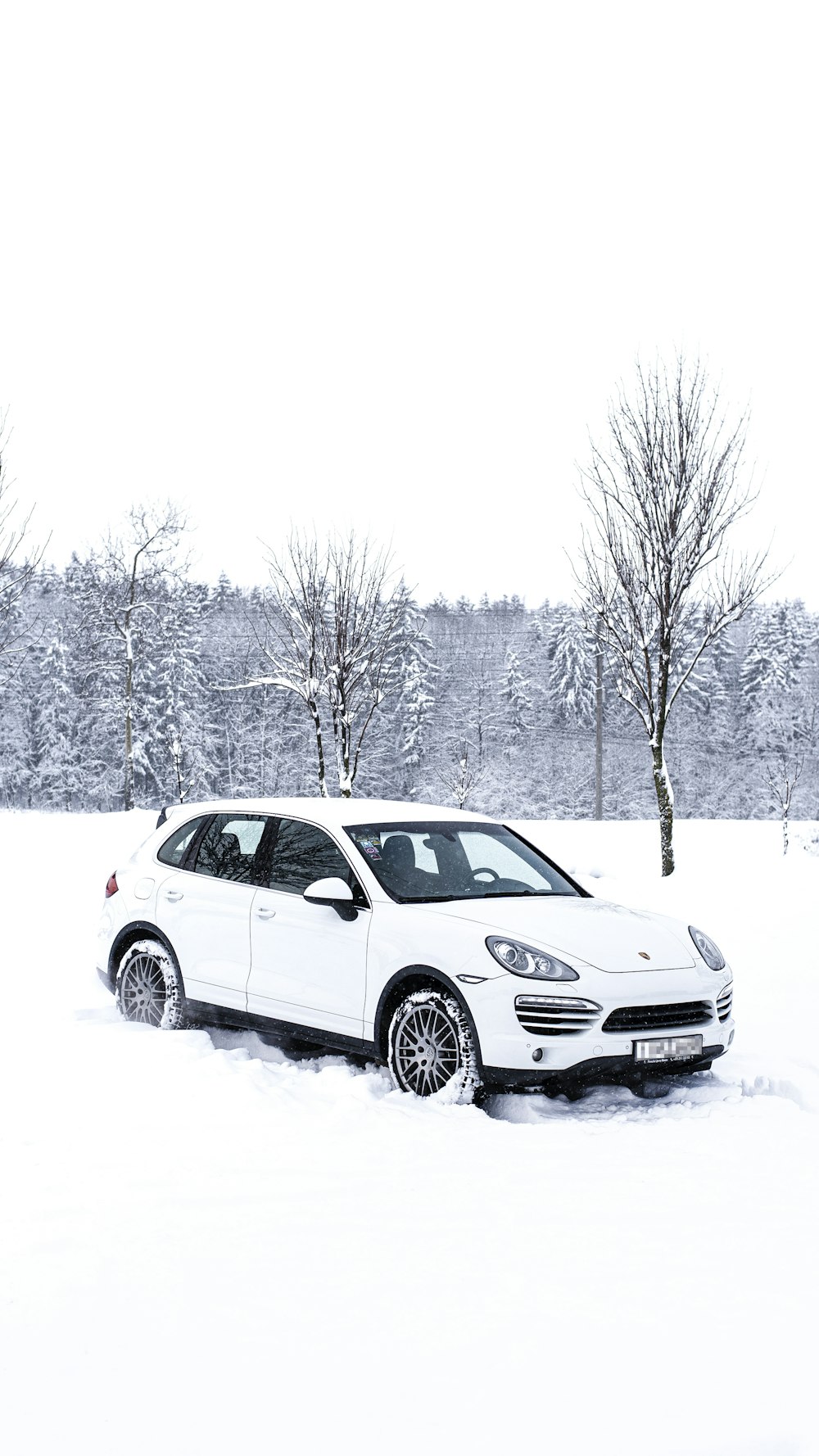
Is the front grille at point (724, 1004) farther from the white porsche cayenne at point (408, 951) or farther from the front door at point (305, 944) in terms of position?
the front door at point (305, 944)

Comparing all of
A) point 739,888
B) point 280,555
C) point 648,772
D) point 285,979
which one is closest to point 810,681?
point 648,772

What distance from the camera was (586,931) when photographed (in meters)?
5.88

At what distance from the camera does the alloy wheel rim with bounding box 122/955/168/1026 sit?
724 centimetres

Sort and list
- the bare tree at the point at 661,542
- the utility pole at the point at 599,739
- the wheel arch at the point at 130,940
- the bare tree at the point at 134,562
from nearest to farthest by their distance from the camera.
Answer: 1. the wheel arch at the point at 130,940
2. the bare tree at the point at 661,542
3. the bare tree at the point at 134,562
4. the utility pole at the point at 599,739

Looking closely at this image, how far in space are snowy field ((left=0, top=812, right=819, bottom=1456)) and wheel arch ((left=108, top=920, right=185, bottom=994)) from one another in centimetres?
57

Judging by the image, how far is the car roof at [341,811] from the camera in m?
6.86

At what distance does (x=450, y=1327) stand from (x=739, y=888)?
446 inches

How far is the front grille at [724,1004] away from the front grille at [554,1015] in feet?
2.93

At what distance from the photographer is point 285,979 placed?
21.1 ft

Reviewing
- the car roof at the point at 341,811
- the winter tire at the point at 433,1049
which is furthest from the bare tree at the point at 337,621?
the winter tire at the point at 433,1049

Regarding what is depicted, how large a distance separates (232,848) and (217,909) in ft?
1.36

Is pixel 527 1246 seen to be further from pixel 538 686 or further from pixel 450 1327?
pixel 538 686

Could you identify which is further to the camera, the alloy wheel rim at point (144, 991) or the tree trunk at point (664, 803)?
the tree trunk at point (664, 803)

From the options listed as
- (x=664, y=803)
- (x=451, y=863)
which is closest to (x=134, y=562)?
(x=664, y=803)
